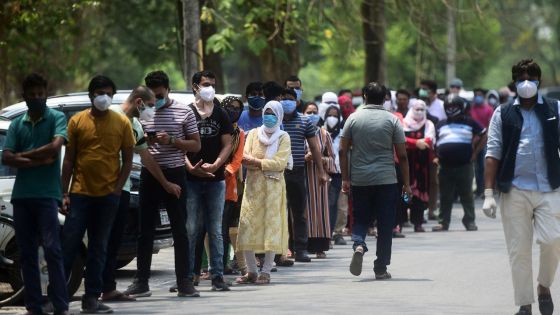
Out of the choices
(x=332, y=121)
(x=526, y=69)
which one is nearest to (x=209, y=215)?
(x=526, y=69)

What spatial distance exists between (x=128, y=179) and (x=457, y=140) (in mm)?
9745

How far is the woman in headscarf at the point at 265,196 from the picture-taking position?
14.1 metres

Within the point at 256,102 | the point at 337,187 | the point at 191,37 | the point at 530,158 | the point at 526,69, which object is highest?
the point at 191,37

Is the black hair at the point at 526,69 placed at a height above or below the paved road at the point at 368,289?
above

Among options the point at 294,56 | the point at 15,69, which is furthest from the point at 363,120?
the point at 15,69

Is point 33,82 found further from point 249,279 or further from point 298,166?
point 298,166

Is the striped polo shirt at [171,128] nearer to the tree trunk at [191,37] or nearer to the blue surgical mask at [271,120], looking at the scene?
the blue surgical mask at [271,120]

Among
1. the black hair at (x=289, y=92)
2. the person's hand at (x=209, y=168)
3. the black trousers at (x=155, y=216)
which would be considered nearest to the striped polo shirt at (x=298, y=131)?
the black hair at (x=289, y=92)

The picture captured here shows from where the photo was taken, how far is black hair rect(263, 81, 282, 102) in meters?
15.3

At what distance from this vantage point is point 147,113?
1242 centimetres

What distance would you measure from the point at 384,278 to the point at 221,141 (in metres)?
2.17

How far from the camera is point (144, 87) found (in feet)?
40.1

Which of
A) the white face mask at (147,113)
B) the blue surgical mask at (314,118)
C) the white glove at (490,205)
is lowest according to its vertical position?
the white glove at (490,205)

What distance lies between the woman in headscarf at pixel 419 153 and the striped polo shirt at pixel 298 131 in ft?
16.9
